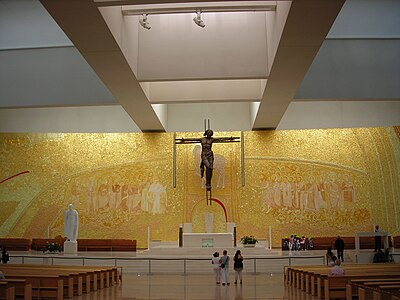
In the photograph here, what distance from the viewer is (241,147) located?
86.9ft

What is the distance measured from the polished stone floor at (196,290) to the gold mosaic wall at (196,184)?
9.86 meters

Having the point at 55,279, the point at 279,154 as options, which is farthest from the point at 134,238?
the point at 55,279

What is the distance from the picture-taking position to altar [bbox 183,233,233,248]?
23.3m

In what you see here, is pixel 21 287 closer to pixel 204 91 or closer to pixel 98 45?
pixel 98 45

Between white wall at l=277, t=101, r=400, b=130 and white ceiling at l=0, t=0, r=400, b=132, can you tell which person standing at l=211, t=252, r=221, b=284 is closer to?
white ceiling at l=0, t=0, r=400, b=132

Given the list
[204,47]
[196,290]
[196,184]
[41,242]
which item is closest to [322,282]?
[196,290]

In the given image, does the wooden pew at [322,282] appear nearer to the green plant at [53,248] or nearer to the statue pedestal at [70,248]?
the statue pedestal at [70,248]

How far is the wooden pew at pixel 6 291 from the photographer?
8677 mm

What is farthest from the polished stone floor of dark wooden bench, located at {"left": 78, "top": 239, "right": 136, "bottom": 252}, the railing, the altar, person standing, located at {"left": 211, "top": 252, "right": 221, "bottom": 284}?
dark wooden bench, located at {"left": 78, "top": 239, "right": 136, "bottom": 252}

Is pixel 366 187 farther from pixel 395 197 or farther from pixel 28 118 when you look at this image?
pixel 28 118

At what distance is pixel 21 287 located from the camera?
984cm

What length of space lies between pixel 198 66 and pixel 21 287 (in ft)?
30.7

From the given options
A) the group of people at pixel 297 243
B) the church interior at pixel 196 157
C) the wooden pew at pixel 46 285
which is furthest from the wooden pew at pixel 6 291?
the group of people at pixel 297 243

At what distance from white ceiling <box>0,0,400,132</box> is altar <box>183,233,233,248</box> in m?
5.78
